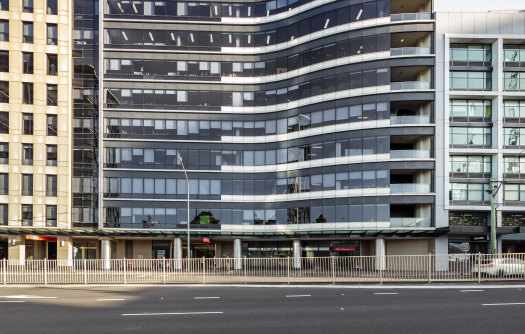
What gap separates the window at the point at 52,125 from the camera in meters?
42.8

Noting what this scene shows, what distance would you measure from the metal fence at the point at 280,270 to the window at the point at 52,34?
1118 inches

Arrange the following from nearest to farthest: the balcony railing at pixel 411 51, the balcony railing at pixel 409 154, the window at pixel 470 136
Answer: the balcony railing at pixel 409 154 < the balcony railing at pixel 411 51 < the window at pixel 470 136

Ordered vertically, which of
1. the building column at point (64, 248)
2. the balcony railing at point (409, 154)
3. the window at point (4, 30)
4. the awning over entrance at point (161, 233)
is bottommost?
the building column at point (64, 248)

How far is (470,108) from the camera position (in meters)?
37.1

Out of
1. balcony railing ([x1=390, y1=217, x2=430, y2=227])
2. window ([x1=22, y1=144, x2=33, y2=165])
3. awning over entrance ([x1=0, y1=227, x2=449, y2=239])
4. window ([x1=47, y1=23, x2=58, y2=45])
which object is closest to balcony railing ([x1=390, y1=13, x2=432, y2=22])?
balcony railing ([x1=390, y1=217, x2=430, y2=227])

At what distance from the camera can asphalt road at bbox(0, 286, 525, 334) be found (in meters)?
10.3

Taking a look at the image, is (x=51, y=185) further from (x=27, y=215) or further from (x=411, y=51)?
(x=411, y=51)

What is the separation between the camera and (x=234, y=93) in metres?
43.6

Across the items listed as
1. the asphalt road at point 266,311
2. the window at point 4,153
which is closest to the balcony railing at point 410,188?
the asphalt road at point 266,311

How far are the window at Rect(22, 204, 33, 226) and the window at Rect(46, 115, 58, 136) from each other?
7844 millimetres

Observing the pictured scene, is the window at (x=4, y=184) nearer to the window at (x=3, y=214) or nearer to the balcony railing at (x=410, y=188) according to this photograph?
the window at (x=3, y=214)

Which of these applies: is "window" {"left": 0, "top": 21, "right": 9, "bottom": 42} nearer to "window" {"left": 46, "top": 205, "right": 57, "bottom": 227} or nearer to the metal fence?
"window" {"left": 46, "top": 205, "right": 57, "bottom": 227}

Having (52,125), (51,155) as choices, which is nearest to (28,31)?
(52,125)

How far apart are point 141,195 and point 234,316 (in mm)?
32433
